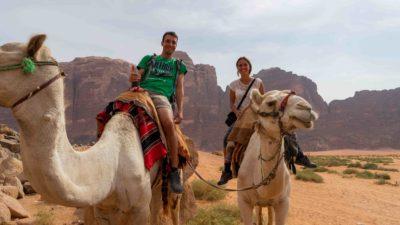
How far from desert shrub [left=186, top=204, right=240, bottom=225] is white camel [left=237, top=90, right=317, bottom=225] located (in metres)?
3.53

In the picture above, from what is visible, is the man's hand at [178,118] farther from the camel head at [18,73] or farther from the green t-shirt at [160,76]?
the camel head at [18,73]

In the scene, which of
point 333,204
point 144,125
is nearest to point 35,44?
point 144,125

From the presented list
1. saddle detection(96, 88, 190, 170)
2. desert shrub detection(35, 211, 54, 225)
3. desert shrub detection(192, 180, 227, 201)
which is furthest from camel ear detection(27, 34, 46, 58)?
desert shrub detection(192, 180, 227, 201)

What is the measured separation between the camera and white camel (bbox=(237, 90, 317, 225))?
4.23 m

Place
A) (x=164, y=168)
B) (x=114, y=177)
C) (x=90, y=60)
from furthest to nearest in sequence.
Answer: (x=90, y=60) < (x=164, y=168) < (x=114, y=177)

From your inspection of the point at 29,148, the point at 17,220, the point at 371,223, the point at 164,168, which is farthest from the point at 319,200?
the point at 29,148

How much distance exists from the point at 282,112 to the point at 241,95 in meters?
1.96

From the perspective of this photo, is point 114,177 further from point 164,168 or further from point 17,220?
point 17,220

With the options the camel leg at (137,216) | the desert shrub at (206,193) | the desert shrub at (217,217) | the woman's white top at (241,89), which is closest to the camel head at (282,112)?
the woman's white top at (241,89)

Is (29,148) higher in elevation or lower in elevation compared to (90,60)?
lower

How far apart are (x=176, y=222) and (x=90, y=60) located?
8579 centimetres

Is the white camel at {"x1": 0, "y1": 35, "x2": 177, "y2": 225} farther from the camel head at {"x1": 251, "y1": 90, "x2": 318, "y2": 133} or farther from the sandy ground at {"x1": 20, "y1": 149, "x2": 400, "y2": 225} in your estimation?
the sandy ground at {"x1": 20, "y1": 149, "x2": 400, "y2": 225}

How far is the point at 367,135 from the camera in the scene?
83625 mm

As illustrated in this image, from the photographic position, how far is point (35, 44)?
2516mm
